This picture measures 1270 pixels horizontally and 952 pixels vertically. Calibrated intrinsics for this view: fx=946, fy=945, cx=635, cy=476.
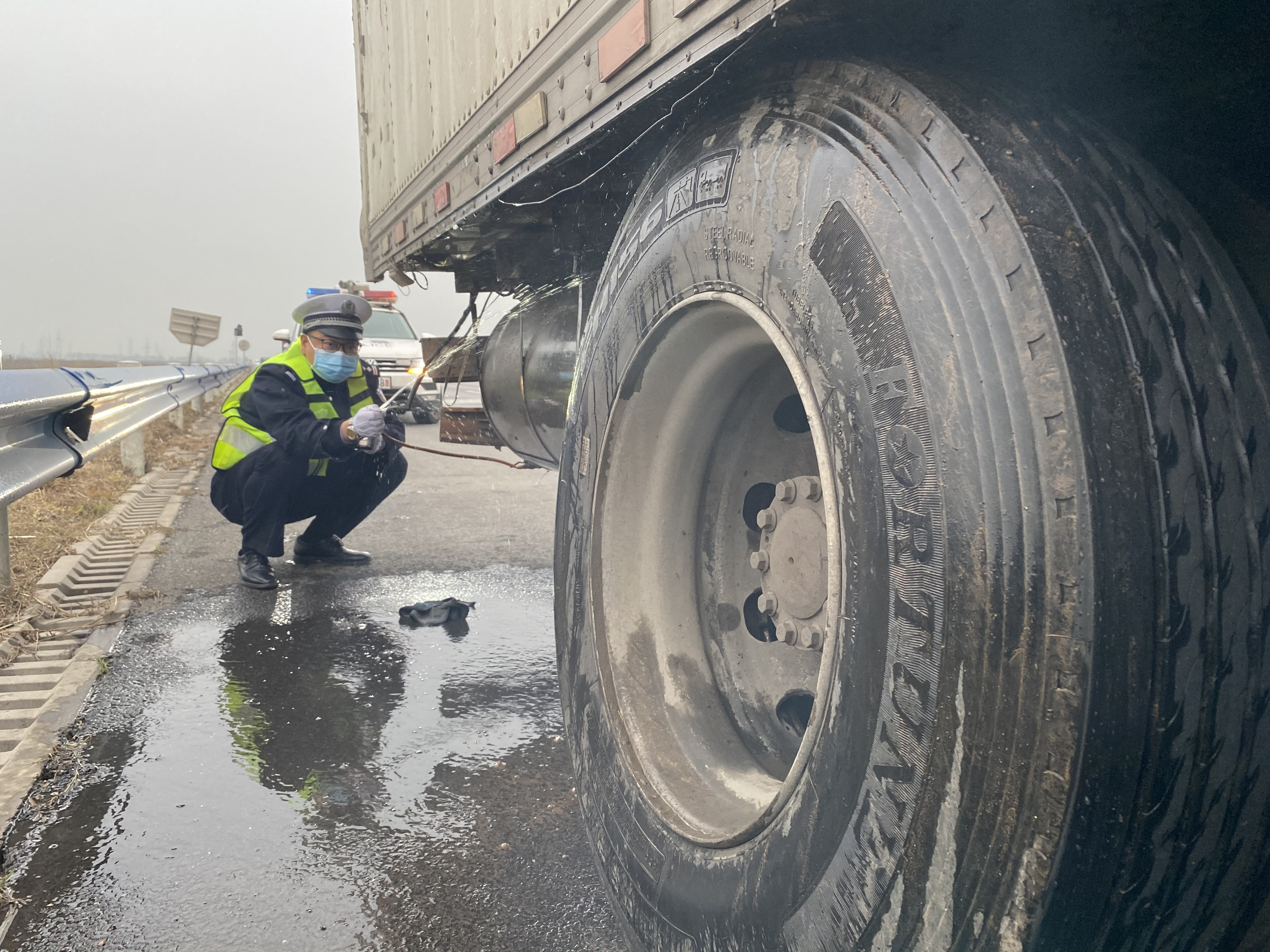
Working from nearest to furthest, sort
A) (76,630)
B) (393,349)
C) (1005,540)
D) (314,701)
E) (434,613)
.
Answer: (1005,540) < (314,701) < (76,630) < (434,613) < (393,349)

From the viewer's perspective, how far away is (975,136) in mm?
1088

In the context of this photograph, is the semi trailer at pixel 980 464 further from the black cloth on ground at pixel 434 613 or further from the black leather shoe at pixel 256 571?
the black leather shoe at pixel 256 571

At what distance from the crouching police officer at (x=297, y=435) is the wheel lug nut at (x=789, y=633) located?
3.46m

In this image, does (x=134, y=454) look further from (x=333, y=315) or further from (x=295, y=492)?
(x=333, y=315)

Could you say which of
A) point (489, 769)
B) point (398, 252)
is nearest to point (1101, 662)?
point (489, 769)

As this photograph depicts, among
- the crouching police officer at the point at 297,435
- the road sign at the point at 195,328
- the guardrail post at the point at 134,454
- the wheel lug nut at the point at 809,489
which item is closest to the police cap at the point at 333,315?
the crouching police officer at the point at 297,435

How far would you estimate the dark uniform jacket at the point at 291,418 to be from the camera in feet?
15.9

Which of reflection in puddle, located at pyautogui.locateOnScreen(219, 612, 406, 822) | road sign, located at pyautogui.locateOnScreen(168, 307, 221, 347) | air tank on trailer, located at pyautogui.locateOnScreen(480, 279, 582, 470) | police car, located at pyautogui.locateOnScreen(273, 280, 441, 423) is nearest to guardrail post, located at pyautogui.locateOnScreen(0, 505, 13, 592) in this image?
reflection in puddle, located at pyautogui.locateOnScreen(219, 612, 406, 822)

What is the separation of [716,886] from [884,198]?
0.96m

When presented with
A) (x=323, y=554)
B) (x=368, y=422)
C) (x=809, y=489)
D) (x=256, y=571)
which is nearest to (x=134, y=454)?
(x=323, y=554)

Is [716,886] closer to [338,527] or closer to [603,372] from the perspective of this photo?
[603,372]

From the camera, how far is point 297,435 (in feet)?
16.1

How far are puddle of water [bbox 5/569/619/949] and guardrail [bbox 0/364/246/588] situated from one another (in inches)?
30.8

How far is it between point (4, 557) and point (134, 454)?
16.3ft
